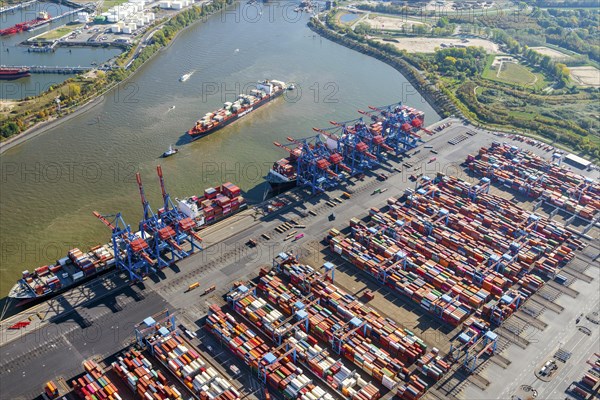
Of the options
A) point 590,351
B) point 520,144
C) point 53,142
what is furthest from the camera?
point 520,144

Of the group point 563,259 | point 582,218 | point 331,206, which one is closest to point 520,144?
point 582,218

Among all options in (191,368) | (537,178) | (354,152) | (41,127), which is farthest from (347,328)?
(41,127)

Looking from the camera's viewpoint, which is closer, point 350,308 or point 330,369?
point 330,369

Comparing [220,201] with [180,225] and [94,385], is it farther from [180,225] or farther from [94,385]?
[94,385]

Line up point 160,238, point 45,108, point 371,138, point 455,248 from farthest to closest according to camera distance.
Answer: point 45,108 < point 371,138 < point 455,248 < point 160,238

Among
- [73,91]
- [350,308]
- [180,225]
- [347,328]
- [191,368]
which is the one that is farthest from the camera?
[73,91]

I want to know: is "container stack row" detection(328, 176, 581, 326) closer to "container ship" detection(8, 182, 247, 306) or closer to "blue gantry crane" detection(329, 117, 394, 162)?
"blue gantry crane" detection(329, 117, 394, 162)

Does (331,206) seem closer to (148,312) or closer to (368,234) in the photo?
(368,234)
